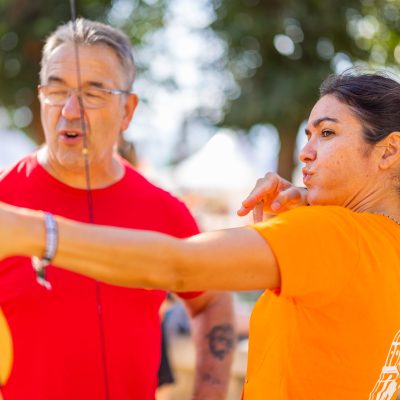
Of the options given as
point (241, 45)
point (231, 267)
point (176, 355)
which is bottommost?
point (176, 355)

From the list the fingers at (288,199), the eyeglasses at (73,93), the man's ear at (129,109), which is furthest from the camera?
the man's ear at (129,109)

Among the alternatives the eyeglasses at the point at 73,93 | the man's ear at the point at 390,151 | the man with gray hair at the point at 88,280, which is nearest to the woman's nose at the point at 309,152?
the man's ear at the point at 390,151

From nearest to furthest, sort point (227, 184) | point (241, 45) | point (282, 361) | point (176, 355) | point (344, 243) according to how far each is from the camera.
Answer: point (344, 243) → point (282, 361) → point (176, 355) → point (227, 184) → point (241, 45)

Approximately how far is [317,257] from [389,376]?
50cm

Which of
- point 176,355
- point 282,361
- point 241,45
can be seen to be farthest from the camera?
point 241,45

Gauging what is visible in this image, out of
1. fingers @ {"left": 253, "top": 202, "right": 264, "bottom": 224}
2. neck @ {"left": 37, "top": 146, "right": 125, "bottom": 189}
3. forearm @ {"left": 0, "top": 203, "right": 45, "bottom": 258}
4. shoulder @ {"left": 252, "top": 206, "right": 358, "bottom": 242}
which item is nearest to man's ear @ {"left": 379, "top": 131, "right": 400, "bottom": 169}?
shoulder @ {"left": 252, "top": 206, "right": 358, "bottom": 242}

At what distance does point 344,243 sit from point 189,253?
379 millimetres

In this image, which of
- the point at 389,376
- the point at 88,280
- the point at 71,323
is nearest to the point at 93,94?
the point at 88,280

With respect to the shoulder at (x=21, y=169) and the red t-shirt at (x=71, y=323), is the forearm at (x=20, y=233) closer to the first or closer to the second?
the red t-shirt at (x=71, y=323)

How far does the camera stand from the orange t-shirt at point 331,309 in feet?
5.41

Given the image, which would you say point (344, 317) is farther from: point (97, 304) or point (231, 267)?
point (97, 304)

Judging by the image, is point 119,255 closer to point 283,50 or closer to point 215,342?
point 215,342

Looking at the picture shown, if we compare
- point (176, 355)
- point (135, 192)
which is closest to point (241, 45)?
point (176, 355)

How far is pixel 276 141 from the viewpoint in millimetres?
14430
